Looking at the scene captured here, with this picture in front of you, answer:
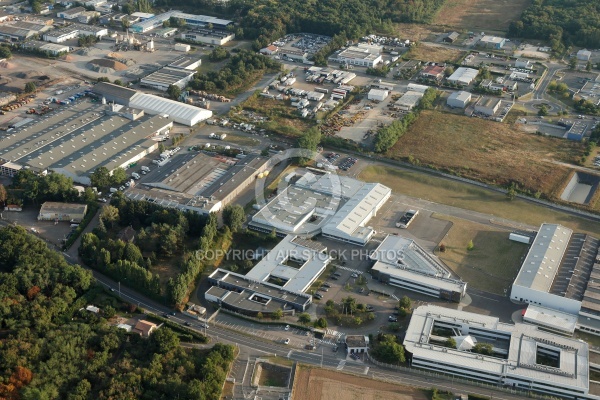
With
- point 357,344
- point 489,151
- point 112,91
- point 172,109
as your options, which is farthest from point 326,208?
point 112,91

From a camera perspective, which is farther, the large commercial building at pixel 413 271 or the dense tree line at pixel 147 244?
the large commercial building at pixel 413 271

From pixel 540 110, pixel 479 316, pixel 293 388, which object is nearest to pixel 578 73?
pixel 540 110


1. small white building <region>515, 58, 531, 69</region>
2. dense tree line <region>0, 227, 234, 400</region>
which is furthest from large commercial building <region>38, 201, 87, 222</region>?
small white building <region>515, 58, 531, 69</region>

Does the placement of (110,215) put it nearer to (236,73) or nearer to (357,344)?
(357,344)

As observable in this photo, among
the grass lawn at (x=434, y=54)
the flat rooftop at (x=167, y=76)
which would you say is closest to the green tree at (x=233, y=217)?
the flat rooftop at (x=167, y=76)

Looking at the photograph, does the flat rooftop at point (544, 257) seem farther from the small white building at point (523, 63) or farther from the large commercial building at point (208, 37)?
the large commercial building at point (208, 37)

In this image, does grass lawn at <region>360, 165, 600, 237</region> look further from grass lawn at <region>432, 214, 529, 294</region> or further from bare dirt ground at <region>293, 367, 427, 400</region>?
bare dirt ground at <region>293, 367, 427, 400</region>
